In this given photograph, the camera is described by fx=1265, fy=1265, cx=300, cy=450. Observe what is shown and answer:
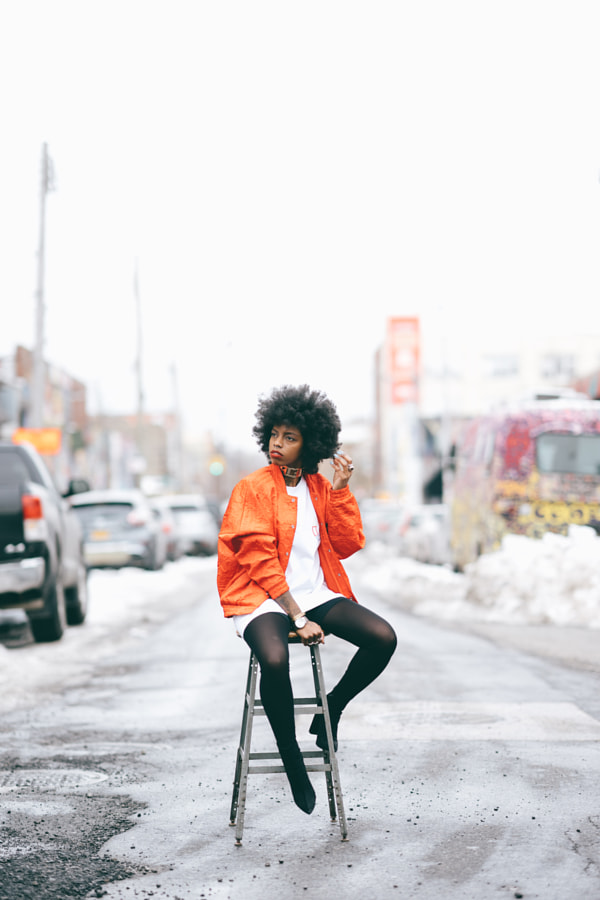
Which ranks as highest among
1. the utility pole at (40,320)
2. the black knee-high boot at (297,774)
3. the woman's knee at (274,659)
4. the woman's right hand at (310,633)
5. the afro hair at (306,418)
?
the utility pole at (40,320)

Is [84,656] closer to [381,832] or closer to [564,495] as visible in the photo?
[381,832]

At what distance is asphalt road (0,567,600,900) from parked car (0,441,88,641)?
156 centimetres

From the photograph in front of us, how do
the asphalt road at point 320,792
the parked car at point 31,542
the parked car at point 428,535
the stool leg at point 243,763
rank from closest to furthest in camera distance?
1. the asphalt road at point 320,792
2. the stool leg at point 243,763
3. the parked car at point 31,542
4. the parked car at point 428,535

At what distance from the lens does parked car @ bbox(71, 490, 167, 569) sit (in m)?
23.1

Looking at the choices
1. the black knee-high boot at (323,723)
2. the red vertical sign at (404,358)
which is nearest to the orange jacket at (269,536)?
the black knee-high boot at (323,723)

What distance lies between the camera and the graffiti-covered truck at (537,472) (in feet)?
57.2

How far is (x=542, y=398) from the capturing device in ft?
70.5

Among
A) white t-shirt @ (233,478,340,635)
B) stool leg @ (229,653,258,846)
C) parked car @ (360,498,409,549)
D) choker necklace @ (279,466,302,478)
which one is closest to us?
stool leg @ (229,653,258,846)

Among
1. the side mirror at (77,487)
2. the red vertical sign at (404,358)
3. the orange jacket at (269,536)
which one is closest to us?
the orange jacket at (269,536)

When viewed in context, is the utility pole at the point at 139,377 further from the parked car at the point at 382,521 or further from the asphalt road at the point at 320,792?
the asphalt road at the point at 320,792

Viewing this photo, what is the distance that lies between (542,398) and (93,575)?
890cm

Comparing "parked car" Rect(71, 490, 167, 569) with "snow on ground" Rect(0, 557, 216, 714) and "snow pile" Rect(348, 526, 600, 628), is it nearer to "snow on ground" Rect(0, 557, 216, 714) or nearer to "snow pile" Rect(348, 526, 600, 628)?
"snow on ground" Rect(0, 557, 216, 714)

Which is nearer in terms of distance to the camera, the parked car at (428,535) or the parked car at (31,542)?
the parked car at (31,542)

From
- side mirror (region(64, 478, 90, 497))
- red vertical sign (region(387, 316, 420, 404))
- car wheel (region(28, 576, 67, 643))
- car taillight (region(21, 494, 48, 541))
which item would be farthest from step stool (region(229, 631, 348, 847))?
red vertical sign (region(387, 316, 420, 404))
